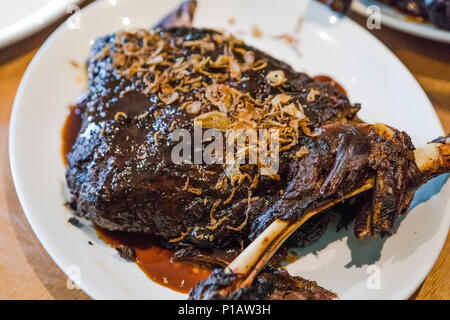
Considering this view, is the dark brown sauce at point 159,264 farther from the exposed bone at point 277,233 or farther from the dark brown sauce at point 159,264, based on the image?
the exposed bone at point 277,233

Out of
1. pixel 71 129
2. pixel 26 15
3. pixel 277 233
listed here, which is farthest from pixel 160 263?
pixel 26 15

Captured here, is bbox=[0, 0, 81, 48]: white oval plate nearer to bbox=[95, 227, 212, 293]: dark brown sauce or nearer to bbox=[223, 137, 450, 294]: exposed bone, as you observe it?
bbox=[95, 227, 212, 293]: dark brown sauce

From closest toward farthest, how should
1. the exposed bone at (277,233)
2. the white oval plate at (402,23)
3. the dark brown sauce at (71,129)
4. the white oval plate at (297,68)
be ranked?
the exposed bone at (277,233) → the white oval plate at (297,68) → the dark brown sauce at (71,129) → the white oval plate at (402,23)

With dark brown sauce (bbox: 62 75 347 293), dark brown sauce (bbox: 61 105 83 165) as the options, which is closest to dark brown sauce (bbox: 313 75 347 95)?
dark brown sauce (bbox: 62 75 347 293)

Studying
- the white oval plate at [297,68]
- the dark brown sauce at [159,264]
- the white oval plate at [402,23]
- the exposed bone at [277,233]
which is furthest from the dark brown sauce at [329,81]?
the dark brown sauce at [159,264]

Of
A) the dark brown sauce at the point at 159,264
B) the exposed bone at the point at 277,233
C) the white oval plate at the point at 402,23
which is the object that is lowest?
the dark brown sauce at the point at 159,264
